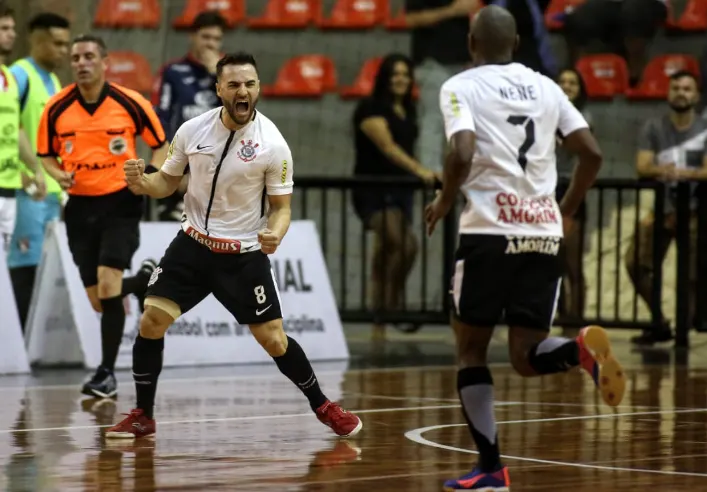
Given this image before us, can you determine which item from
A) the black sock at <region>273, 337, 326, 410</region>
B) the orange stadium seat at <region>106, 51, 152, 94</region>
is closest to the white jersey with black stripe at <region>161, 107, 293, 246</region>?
the black sock at <region>273, 337, 326, 410</region>

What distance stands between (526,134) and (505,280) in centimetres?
63

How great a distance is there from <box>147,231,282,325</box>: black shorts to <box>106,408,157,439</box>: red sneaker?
64 centimetres

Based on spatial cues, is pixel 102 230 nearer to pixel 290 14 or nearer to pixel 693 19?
pixel 290 14

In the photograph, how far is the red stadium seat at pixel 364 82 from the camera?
63.0 feet

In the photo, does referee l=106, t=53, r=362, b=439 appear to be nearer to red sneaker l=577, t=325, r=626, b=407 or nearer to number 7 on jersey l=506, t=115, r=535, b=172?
number 7 on jersey l=506, t=115, r=535, b=172

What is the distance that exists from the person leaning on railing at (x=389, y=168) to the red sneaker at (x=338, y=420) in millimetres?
6703

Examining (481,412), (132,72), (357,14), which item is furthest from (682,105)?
(481,412)

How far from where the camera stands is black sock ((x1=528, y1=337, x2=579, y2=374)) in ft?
22.0

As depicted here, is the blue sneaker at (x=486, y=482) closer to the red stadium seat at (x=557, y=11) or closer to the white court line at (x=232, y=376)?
the white court line at (x=232, y=376)

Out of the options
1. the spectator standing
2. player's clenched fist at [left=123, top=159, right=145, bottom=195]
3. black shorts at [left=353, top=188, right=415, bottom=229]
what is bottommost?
black shorts at [left=353, top=188, right=415, bottom=229]

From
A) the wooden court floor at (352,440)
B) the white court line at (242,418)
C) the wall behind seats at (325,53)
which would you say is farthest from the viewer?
the wall behind seats at (325,53)

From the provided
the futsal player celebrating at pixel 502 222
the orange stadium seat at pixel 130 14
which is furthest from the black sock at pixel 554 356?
the orange stadium seat at pixel 130 14

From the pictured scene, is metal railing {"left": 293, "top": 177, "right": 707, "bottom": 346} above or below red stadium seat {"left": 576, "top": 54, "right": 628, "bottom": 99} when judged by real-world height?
below

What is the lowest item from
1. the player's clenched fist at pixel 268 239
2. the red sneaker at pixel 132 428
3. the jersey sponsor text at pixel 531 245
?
the red sneaker at pixel 132 428
